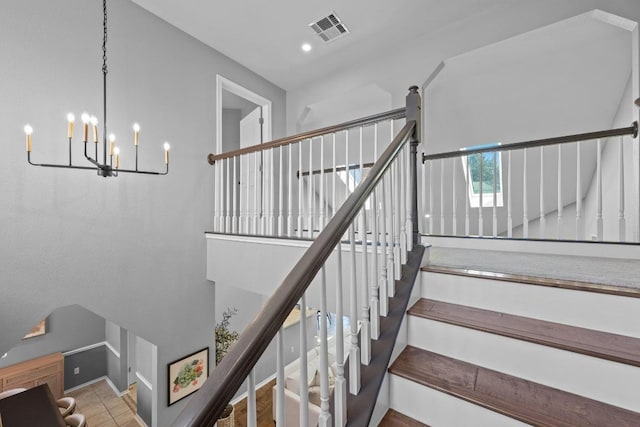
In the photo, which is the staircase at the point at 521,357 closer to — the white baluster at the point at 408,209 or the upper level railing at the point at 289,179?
the white baluster at the point at 408,209

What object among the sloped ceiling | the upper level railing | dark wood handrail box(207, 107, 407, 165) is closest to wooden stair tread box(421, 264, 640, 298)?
the upper level railing

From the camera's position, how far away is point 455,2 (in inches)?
115

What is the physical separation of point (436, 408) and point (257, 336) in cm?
92

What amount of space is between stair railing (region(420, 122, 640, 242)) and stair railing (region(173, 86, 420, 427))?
4.63ft

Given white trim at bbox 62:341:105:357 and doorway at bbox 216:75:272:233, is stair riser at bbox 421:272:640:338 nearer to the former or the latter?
doorway at bbox 216:75:272:233

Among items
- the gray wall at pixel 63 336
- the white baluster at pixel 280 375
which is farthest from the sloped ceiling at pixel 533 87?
the gray wall at pixel 63 336

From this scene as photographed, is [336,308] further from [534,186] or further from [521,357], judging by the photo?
[534,186]

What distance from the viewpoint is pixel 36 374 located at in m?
4.87

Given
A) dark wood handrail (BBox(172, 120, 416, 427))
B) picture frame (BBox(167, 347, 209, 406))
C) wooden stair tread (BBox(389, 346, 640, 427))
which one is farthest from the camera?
picture frame (BBox(167, 347, 209, 406))

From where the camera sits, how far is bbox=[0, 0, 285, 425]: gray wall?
7.30 ft

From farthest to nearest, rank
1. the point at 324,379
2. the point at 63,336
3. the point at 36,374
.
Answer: the point at 63,336
the point at 36,374
the point at 324,379

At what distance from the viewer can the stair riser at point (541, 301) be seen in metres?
1.24

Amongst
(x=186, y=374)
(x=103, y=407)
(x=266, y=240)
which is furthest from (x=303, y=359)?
(x=103, y=407)

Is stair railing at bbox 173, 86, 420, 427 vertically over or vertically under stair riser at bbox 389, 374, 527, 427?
over
